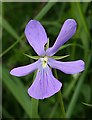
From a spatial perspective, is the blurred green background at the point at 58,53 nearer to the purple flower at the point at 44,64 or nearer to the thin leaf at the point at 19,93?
the thin leaf at the point at 19,93

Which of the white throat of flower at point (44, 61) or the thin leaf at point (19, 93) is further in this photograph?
the thin leaf at point (19, 93)

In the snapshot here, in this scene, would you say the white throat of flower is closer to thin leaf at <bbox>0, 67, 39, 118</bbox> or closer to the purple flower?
the purple flower

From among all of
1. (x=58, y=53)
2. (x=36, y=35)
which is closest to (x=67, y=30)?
(x=36, y=35)

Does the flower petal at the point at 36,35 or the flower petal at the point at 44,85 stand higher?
the flower petal at the point at 36,35

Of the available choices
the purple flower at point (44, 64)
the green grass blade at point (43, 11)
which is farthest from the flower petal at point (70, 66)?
the green grass blade at point (43, 11)

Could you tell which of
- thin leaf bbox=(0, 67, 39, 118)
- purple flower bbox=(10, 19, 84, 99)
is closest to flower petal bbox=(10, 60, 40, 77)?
purple flower bbox=(10, 19, 84, 99)

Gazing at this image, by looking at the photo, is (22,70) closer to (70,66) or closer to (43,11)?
(70,66)
